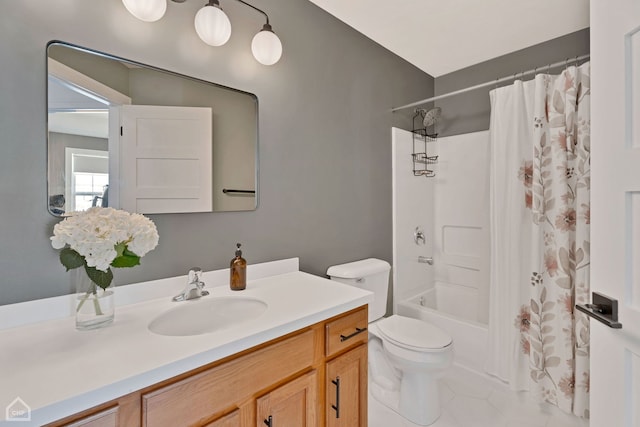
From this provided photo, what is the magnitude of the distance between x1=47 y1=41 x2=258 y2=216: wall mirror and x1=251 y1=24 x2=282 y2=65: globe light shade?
0.63 feet

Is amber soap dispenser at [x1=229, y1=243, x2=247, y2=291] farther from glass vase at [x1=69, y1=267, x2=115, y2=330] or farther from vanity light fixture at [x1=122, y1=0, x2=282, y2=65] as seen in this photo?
vanity light fixture at [x1=122, y1=0, x2=282, y2=65]

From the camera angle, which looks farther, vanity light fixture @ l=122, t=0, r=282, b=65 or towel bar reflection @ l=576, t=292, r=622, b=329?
vanity light fixture @ l=122, t=0, r=282, b=65

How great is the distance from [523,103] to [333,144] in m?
1.26

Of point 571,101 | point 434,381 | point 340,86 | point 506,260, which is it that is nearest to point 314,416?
point 434,381

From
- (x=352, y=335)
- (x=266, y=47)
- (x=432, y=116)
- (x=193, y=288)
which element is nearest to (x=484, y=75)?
(x=432, y=116)

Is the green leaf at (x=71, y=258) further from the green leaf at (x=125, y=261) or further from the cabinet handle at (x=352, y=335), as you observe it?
the cabinet handle at (x=352, y=335)

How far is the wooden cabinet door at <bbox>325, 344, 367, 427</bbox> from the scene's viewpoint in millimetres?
1088

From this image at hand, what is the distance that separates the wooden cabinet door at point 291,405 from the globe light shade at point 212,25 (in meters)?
1.37

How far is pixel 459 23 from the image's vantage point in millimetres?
1894

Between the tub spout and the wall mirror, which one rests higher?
the wall mirror

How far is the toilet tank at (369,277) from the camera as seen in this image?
5.64ft

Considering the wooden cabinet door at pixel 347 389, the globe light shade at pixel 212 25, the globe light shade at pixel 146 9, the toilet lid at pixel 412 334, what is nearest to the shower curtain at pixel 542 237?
the toilet lid at pixel 412 334

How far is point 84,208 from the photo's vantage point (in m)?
1.03

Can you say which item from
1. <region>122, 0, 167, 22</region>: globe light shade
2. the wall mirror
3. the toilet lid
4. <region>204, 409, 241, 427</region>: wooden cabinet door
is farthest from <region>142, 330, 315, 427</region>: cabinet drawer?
<region>122, 0, 167, 22</region>: globe light shade
